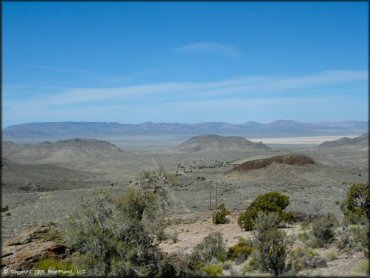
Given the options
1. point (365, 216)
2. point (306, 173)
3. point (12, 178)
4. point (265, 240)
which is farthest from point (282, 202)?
point (12, 178)

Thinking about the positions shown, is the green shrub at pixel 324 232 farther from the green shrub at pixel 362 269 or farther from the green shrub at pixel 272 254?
the green shrub at pixel 362 269

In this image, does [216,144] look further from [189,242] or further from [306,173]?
[189,242]

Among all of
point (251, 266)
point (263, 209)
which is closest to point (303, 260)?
point (251, 266)

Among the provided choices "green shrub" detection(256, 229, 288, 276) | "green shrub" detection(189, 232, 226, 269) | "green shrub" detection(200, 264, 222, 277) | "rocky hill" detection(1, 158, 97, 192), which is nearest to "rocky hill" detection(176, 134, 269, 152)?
"rocky hill" detection(1, 158, 97, 192)

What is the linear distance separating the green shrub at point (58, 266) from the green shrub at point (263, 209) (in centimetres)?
827

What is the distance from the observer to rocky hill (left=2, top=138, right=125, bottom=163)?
11494 centimetres

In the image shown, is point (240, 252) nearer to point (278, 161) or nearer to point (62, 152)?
point (278, 161)

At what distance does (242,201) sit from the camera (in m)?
38.2

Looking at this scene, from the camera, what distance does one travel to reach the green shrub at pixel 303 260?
12.9 metres

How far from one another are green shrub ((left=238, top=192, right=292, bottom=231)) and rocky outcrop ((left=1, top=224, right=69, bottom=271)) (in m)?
8.06

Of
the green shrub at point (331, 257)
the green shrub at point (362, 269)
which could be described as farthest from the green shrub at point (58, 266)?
the green shrub at point (362, 269)

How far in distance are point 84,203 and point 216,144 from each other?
127959 mm

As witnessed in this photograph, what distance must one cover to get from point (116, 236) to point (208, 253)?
3.29 meters

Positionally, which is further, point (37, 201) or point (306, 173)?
point (306, 173)
